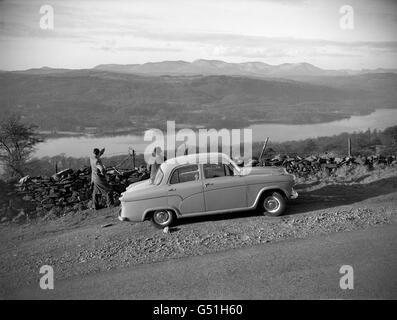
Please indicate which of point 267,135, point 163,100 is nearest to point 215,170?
point 267,135

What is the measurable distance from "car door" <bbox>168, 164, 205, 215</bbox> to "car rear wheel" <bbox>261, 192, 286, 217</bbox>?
4.97 feet

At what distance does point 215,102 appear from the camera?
64.6 meters

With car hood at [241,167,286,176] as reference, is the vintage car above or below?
below

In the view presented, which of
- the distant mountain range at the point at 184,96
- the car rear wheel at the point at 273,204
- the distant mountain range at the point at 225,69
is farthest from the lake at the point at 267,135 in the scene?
→ the distant mountain range at the point at 225,69

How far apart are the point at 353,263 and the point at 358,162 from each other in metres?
8.29

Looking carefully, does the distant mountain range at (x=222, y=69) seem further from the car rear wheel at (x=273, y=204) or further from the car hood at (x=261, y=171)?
the car rear wheel at (x=273, y=204)

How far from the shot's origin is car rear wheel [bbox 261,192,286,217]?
10227mm

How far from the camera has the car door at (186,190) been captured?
9.93 meters

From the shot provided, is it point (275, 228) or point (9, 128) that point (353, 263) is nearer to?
point (275, 228)

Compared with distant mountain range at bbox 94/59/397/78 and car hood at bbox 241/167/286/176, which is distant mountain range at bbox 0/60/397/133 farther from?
car hood at bbox 241/167/286/176

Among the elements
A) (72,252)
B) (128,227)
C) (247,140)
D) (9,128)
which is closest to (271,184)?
(128,227)

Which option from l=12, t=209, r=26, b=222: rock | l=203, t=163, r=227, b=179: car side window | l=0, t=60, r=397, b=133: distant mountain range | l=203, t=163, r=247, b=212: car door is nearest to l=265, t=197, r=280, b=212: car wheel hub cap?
l=203, t=163, r=247, b=212: car door

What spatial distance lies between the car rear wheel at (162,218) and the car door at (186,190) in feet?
0.80

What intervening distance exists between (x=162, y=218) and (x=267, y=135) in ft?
110
